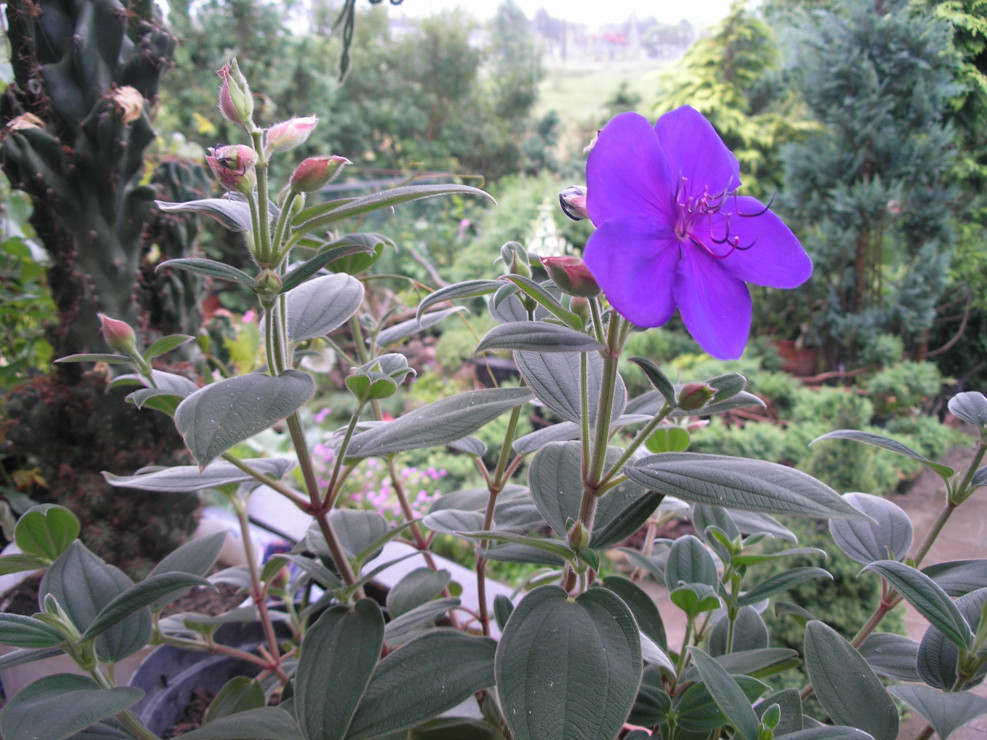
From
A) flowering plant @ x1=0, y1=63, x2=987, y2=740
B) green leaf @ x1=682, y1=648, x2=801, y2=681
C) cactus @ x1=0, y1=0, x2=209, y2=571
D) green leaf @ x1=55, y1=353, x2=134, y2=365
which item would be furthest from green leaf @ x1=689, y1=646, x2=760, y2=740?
cactus @ x1=0, y1=0, x2=209, y2=571

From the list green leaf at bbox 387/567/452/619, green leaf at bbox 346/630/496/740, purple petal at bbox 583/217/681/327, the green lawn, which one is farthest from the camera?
the green lawn

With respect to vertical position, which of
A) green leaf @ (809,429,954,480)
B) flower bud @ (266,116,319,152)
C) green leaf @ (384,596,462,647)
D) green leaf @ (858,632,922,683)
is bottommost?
green leaf @ (384,596,462,647)

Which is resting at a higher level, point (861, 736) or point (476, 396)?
point (476, 396)

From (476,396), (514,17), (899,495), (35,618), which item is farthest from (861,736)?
(514,17)

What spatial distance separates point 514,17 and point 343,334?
153 inches

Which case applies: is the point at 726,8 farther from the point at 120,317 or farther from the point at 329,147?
the point at 329,147

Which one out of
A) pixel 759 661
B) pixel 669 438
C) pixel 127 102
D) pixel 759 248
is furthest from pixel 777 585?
pixel 127 102

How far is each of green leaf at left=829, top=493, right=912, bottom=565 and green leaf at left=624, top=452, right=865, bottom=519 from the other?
198 millimetres

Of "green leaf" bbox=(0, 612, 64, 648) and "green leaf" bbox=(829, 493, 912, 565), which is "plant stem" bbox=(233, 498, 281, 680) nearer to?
"green leaf" bbox=(0, 612, 64, 648)

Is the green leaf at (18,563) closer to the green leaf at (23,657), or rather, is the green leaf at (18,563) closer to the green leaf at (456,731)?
the green leaf at (23,657)

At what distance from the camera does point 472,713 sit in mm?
682

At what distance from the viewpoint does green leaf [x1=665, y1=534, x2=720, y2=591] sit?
0.54m

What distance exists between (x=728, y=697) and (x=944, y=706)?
159 millimetres

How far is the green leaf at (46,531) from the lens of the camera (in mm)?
554
